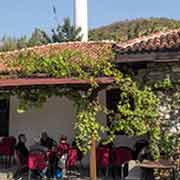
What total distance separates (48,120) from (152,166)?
6.73 meters

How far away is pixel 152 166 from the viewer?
36.5 feet

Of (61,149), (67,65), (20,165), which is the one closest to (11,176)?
(20,165)

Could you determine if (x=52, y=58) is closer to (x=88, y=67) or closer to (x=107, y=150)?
(x=88, y=67)

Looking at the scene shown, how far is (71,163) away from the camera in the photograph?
1336 cm

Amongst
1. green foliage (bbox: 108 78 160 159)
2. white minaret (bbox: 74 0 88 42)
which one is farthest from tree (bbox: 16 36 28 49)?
green foliage (bbox: 108 78 160 159)

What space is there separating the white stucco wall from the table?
16.8ft

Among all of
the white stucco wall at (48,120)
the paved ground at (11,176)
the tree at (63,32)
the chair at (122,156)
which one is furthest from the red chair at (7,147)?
the tree at (63,32)

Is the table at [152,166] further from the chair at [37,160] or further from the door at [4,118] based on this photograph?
the door at [4,118]

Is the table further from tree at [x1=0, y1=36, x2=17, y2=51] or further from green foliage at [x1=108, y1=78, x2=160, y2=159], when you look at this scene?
tree at [x1=0, y1=36, x2=17, y2=51]

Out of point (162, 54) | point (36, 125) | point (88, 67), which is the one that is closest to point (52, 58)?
point (88, 67)

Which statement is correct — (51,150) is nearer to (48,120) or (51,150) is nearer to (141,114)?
(141,114)

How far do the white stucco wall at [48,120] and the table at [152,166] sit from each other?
511 cm

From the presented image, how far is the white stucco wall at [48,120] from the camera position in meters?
16.8

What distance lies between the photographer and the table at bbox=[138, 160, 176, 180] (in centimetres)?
1109
